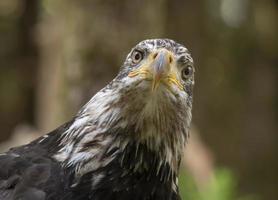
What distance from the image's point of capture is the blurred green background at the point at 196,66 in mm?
7082

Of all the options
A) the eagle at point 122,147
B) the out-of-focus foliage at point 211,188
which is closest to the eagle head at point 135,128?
the eagle at point 122,147

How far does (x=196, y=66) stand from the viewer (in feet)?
40.6

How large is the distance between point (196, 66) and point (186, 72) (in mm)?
8007

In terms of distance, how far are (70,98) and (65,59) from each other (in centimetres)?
41

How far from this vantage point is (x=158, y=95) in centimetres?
409

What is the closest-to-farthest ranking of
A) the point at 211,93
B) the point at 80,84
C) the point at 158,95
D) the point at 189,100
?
the point at 158,95
the point at 189,100
the point at 80,84
the point at 211,93

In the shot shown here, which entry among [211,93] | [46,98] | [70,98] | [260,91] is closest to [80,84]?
[70,98]

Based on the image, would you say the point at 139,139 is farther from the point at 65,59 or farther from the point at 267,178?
the point at 267,178

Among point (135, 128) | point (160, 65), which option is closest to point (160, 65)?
point (160, 65)

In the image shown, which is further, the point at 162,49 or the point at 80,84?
the point at 80,84

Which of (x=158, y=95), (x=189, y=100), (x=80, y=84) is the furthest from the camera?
(x=80, y=84)

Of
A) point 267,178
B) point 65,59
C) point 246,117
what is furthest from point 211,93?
point 65,59

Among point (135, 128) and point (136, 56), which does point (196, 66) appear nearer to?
point (136, 56)

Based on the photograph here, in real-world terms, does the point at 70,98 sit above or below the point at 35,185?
above
